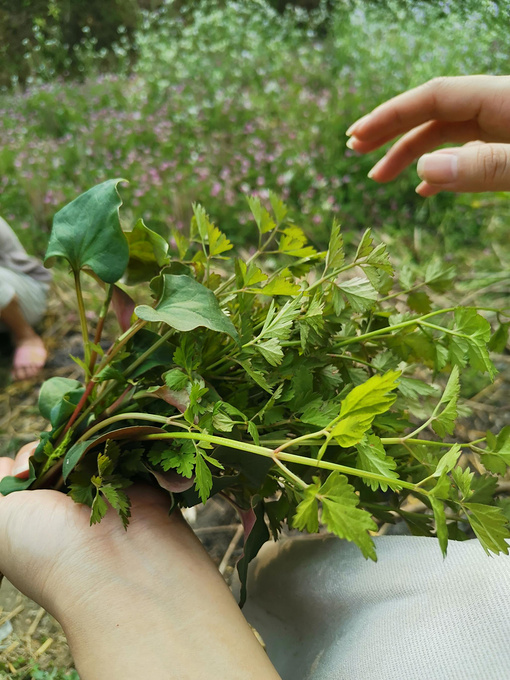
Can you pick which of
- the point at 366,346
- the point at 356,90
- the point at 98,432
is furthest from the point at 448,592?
the point at 356,90

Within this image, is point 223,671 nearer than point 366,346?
Yes

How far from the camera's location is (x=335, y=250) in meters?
0.47

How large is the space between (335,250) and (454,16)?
959mm

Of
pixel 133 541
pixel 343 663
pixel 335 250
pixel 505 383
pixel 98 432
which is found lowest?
pixel 505 383

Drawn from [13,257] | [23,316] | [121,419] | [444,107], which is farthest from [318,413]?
[13,257]

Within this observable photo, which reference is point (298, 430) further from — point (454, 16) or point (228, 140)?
point (228, 140)

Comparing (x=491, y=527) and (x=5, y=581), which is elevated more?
(x=491, y=527)

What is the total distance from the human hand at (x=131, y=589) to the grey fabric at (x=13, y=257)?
1128 mm

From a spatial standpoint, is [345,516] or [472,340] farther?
[472,340]

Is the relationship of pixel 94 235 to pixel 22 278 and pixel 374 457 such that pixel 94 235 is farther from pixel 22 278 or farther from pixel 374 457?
pixel 22 278

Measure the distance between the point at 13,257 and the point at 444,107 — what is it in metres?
1.29

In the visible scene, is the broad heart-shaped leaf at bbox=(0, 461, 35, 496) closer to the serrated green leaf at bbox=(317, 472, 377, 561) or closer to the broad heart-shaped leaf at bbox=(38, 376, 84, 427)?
the broad heart-shaped leaf at bbox=(38, 376, 84, 427)

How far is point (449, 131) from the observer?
3.00 feet

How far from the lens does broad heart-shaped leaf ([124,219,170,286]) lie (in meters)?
0.54
